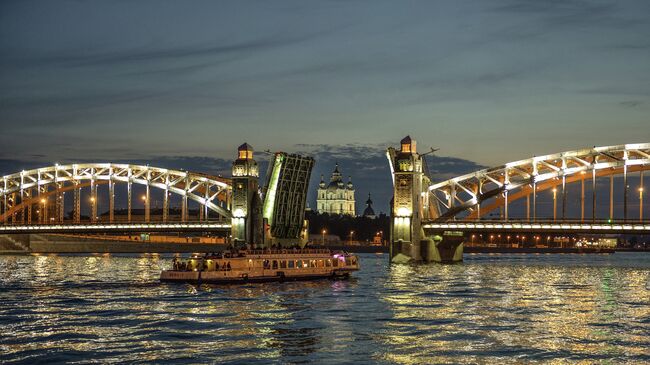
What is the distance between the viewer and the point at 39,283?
68.9m

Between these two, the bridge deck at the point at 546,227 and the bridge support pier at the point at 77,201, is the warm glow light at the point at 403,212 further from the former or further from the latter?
the bridge support pier at the point at 77,201

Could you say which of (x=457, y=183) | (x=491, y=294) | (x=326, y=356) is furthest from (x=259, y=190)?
(x=326, y=356)

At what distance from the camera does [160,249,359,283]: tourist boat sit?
67.6 metres

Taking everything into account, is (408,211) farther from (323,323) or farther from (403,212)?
(323,323)

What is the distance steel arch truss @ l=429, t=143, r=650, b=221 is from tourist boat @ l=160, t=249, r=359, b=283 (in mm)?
38495

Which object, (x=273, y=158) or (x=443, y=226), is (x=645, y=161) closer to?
(x=443, y=226)

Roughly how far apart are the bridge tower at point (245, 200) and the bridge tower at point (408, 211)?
15600 millimetres

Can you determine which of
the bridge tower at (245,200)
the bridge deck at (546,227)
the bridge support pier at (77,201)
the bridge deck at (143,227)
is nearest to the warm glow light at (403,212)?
the bridge deck at (546,227)

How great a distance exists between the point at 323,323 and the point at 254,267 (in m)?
24.9

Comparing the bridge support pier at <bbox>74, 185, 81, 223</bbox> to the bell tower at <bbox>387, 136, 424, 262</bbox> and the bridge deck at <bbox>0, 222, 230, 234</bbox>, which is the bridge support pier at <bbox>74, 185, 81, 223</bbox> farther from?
the bell tower at <bbox>387, 136, 424, 262</bbox>

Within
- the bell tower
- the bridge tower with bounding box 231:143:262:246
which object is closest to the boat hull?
the bell tower

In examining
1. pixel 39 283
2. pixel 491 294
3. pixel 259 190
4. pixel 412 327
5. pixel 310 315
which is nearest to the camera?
pixel 412 327

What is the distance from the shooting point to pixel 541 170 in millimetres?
Answer: 119375

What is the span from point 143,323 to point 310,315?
7.90 metres
